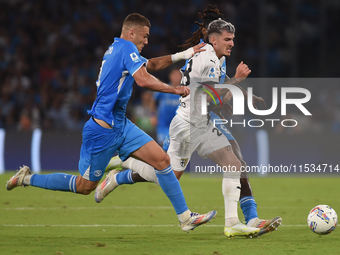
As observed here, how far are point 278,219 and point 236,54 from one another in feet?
40.9

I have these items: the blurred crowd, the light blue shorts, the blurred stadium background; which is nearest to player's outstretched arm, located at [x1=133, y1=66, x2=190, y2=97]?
the light blue shorts

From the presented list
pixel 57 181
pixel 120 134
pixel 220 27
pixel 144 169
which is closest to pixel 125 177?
pixel 144 169

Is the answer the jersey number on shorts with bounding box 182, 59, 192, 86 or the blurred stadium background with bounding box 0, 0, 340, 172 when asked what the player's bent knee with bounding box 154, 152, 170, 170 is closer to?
the jersey number on shorts with bounding box 182, 59, 192, 86

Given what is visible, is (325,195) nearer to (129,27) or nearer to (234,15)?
(129,27)

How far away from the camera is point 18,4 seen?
17.2 meters

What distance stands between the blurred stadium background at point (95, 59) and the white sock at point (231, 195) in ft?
21.5

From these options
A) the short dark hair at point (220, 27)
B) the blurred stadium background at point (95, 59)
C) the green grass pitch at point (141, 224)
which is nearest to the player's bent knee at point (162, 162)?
the green grass pitch at point (141, 224)

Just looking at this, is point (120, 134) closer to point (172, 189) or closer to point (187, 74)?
point (172, 189)

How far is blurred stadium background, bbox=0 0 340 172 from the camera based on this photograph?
1209 centimetres

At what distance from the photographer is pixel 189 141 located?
18.8 ft

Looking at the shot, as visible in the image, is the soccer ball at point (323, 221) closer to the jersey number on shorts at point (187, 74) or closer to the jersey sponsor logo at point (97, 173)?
the jersey number on shorts at point (187, 74)

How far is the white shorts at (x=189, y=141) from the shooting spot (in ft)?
18.4

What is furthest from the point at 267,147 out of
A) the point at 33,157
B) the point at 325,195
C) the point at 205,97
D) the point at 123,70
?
Answer: the point at 123,70

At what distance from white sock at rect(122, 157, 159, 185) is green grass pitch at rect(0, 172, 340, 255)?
1.82 ft
